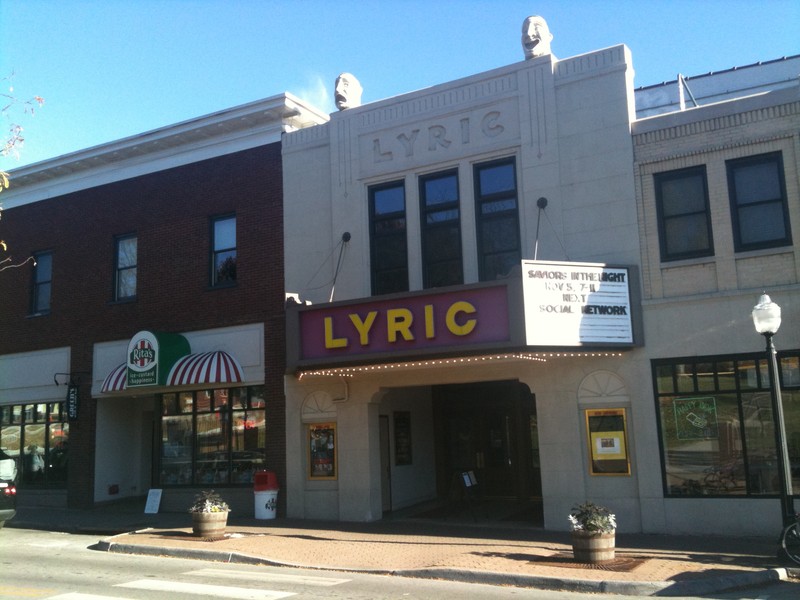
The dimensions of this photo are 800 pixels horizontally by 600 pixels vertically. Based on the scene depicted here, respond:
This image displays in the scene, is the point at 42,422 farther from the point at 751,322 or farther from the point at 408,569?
the point at 751,322

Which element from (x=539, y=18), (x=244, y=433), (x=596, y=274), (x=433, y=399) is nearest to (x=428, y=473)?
(x=433, y=399)

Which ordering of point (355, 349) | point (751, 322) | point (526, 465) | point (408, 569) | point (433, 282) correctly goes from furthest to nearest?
point (526, 465), point (433, 282), point (355, 349), point (751, 322), point (408, 569)

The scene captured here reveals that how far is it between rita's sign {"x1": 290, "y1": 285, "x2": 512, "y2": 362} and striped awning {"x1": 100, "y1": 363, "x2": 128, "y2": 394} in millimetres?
6809

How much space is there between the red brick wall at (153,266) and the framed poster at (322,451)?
2.73 ft

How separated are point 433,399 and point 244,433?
5.19 meters

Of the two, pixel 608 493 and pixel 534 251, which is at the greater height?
pixel 534 251

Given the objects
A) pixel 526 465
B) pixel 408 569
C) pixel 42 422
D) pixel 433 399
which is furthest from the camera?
pixel 42 422

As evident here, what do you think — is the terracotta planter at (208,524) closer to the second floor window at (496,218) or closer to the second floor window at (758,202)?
the second floor window at (496,218)

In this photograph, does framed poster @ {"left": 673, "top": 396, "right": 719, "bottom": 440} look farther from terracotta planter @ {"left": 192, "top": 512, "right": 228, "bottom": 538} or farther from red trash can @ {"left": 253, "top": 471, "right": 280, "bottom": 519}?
red trash can @ {"left": 253, "top": 471, "right": 280, "bottom": 519}

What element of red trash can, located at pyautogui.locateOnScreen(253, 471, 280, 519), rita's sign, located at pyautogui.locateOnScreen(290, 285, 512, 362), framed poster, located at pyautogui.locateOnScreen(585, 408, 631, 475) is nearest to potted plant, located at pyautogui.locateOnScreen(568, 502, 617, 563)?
framed poster, located at pyautogui.locateOnScreen(585, 408, 631, 475)

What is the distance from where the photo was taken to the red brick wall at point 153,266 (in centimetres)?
2039

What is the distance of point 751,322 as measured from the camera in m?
14.8

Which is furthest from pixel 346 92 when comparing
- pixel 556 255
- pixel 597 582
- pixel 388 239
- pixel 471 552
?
pixel 597 582

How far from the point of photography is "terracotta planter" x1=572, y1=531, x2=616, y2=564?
12102 millimetres
